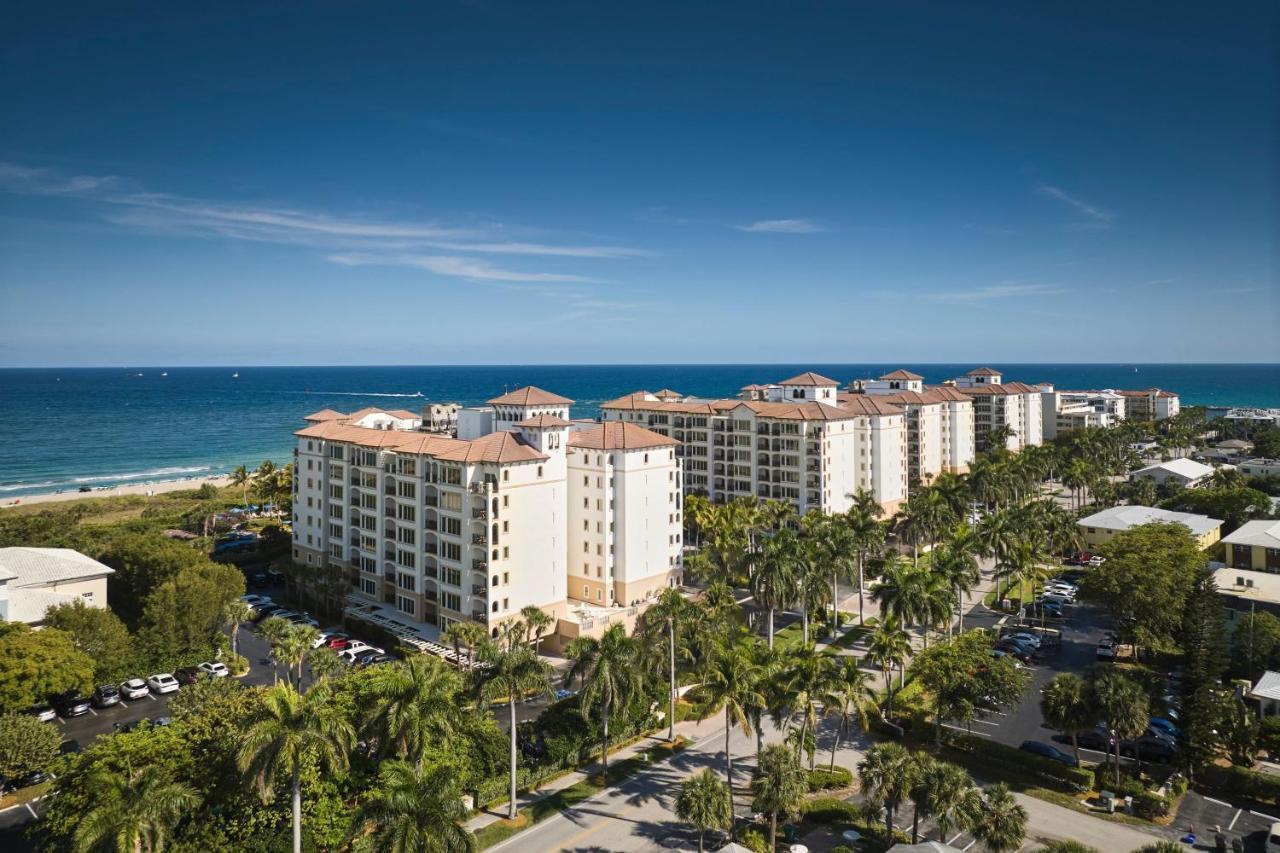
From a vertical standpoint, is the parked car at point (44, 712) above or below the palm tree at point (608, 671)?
below

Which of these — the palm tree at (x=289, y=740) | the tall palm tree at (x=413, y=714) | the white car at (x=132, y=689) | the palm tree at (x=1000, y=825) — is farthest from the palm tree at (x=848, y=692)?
the white car at (x=132, y=689)

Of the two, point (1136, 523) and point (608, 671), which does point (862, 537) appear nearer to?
point (608, 671)

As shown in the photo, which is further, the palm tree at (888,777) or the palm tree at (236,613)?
the palm tree at (236,613)

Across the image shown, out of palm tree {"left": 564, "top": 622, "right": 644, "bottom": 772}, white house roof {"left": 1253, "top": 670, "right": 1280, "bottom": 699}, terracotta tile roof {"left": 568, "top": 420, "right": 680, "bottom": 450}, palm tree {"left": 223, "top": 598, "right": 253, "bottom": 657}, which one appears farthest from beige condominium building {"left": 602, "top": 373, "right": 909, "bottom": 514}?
palm tree {"left": 564, "top": 622, "right": 644, "bottom": 772}

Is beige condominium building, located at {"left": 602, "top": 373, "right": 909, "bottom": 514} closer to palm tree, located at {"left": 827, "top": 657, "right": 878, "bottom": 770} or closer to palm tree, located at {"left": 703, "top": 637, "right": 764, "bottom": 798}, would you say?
palm tree, located at {"left": 827, "top": 657, "right": 878, "bottom": 770}

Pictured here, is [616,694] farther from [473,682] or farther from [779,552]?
[779,552]

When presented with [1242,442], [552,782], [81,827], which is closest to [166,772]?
[81,827]

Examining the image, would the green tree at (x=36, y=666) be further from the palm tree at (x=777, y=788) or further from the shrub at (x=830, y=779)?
the shrub at (x=830, y=779)
